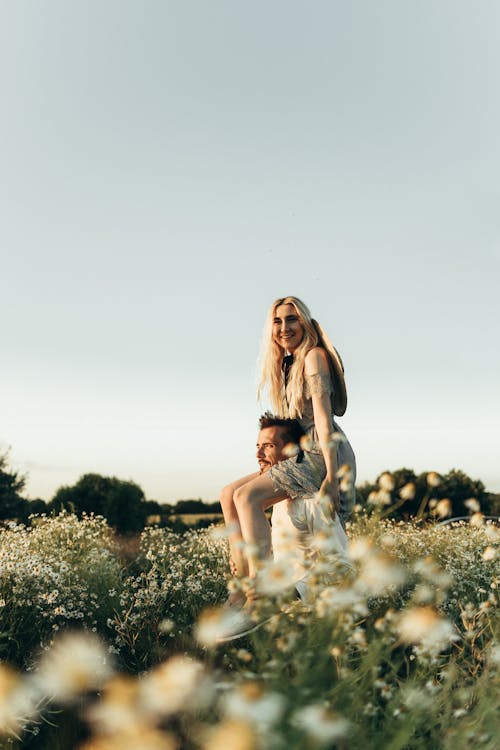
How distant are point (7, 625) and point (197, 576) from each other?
2.05 metres

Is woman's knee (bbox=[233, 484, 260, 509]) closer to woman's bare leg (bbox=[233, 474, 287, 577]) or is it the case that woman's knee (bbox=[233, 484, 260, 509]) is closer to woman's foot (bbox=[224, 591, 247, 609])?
woman's bare leg (bbox=[233, 474, 287, 577])

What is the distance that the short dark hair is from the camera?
5.29 meters

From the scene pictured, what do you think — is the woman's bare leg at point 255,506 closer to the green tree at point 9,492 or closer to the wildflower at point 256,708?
the wildflower at point 256,708

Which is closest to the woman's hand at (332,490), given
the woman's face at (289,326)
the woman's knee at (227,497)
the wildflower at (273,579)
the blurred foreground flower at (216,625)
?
the woman's knee at (227,497)

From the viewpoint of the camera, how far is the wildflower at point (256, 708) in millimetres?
1895

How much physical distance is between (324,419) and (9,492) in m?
23.0

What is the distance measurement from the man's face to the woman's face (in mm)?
733

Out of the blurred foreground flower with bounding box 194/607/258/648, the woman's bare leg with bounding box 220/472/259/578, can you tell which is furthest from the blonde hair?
the blurred foreground flower with bounding box 194/607/258/648

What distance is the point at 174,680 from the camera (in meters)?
2.09

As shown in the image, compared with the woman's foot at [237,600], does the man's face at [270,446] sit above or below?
above

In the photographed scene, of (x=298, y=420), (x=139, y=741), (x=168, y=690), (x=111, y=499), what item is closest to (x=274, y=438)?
(x=298, y=420)

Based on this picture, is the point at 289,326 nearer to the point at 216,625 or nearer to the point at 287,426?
the point at 287,426

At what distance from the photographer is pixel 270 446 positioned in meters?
5.26

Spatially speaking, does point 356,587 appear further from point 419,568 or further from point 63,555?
point 63,555
